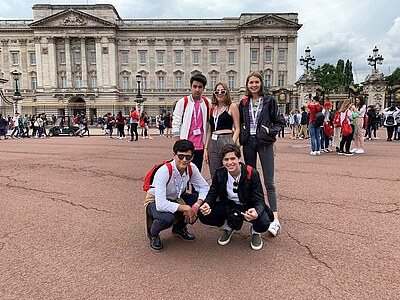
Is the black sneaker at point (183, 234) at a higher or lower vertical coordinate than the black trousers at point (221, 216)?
lower

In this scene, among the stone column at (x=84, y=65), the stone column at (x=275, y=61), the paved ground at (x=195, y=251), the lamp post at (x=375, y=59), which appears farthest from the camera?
the stone column at (x=275, y=61)

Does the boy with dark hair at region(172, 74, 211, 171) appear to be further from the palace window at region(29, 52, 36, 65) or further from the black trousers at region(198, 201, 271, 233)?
the palace window at region(29, 52, 36, 65)

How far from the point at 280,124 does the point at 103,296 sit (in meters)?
2.80

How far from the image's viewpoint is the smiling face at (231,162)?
3.56m

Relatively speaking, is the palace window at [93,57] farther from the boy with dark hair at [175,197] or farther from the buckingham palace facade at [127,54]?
the boy with dark hair at [175,197]

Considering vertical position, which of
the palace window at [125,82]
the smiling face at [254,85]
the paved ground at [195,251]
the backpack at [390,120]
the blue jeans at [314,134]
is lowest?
the paved ground at [195,251]

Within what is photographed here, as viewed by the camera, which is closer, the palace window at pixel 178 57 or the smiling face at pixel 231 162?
the smiling face at pixel 231 162

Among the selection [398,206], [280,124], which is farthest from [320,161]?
[280,124]

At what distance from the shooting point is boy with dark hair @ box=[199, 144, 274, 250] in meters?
3.57

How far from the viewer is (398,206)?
5098 millimetres

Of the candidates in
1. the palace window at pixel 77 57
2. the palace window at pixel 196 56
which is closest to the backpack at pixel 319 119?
the palace window at pixel 196 56

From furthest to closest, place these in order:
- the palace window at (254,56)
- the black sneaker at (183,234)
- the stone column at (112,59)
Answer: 1. the palace window at (254,56)
2. the stone column at (112,59)
3. the black sneaker at (183,234)

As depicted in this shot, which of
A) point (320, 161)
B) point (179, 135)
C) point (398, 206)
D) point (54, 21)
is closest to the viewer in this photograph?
point (179, 135)

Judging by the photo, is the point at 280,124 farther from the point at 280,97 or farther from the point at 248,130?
the point at 280,97
